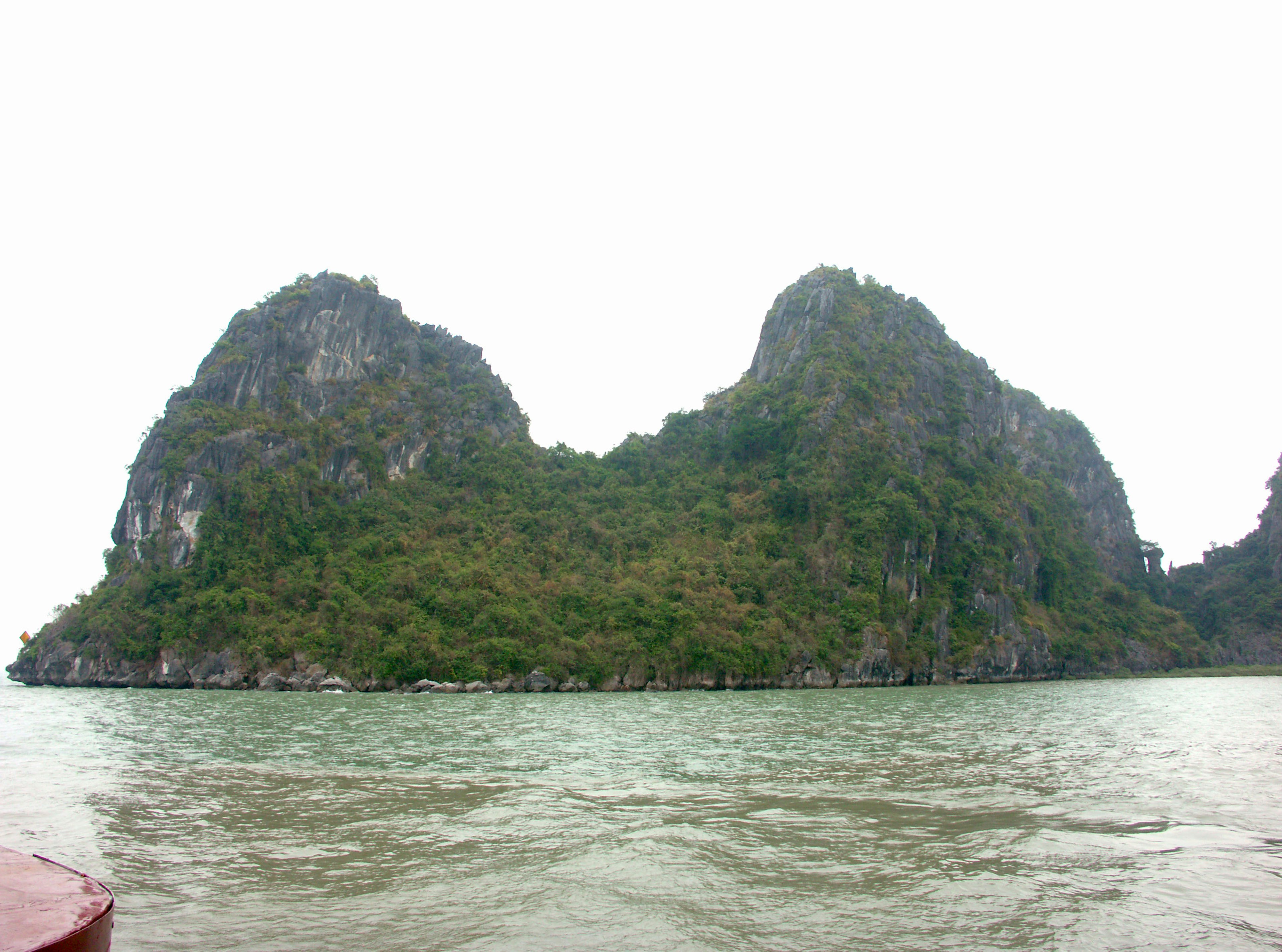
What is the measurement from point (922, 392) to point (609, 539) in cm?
3502

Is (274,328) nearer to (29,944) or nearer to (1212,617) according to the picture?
(29,944)

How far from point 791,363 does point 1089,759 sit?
64337 mm

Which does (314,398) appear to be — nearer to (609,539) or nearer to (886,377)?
(609,539)

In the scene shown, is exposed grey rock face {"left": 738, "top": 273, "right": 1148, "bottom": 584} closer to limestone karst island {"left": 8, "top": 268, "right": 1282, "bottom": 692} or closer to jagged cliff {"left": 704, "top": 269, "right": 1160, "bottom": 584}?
jagged cliff {"left": 704, "top": 269, "right": 1160, "bottom": 584}

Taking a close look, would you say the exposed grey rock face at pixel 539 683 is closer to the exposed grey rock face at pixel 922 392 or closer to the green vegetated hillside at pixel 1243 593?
the exposed grey rock face at pixel 922 392

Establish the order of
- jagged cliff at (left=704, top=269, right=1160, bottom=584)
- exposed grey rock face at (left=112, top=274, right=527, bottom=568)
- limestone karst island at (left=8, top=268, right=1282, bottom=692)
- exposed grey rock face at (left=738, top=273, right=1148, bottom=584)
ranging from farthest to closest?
exposed grey rock face at (left=738, top=273, right=1148, bottom=584)
jagged cliff at (left=704, top=269, right=1160, bottom=584)
exposed grey rock face at (left=112, top=274, right=527, bottom=568)
limestone karst island at (left=8, top=268, right=1282, bottom=692)

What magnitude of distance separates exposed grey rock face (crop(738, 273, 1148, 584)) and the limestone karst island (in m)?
0.40

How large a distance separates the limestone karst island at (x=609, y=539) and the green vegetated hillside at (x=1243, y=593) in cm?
39

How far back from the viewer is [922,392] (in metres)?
77.9

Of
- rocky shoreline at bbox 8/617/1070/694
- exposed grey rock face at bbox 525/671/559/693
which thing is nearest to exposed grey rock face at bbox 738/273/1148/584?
rocky shoreline at bbox 8/617/1070/694

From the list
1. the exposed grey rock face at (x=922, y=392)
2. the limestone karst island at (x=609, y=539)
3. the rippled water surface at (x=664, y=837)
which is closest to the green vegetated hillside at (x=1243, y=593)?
the limestone karst island at (x=609, y=539)

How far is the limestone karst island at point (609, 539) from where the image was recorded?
49.9 m

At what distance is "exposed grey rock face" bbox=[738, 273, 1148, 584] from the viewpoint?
7281 cm

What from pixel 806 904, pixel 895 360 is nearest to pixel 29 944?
pixel 806 904
